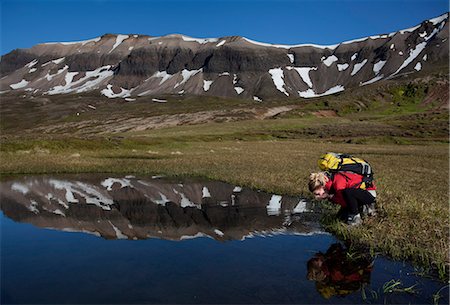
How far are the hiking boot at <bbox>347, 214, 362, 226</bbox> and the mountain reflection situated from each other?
4.05 ft

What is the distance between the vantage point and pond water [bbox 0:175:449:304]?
27.0ft

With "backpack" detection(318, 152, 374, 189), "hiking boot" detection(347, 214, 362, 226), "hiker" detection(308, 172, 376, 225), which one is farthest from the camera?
"hiking boot" detection(347, 214, 362, 226)

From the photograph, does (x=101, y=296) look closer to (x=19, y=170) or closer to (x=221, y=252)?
(x=221, y=252)

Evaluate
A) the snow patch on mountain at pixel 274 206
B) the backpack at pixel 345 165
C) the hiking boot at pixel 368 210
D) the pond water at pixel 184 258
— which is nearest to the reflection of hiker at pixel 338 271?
the pond water at pixel 184 258

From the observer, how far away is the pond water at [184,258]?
8.23 m

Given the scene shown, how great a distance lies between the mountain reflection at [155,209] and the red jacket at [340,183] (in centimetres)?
180

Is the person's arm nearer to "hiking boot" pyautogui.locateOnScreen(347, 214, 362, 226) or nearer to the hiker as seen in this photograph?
the hiker

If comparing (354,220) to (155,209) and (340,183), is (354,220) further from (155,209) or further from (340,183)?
(155,209)

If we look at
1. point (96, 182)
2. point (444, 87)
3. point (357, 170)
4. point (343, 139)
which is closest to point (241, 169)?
point (96, 182)

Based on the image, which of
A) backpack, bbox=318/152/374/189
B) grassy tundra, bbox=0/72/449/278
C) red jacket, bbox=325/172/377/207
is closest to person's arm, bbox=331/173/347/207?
red jacket, bbox=325/172/377/207

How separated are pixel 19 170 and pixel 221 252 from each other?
23754 millimetres

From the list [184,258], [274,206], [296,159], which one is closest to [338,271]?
[184,258]

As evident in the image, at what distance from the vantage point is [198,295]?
8.09m

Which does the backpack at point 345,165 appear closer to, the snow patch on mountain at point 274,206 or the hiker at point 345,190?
the hiker at point 345,190
